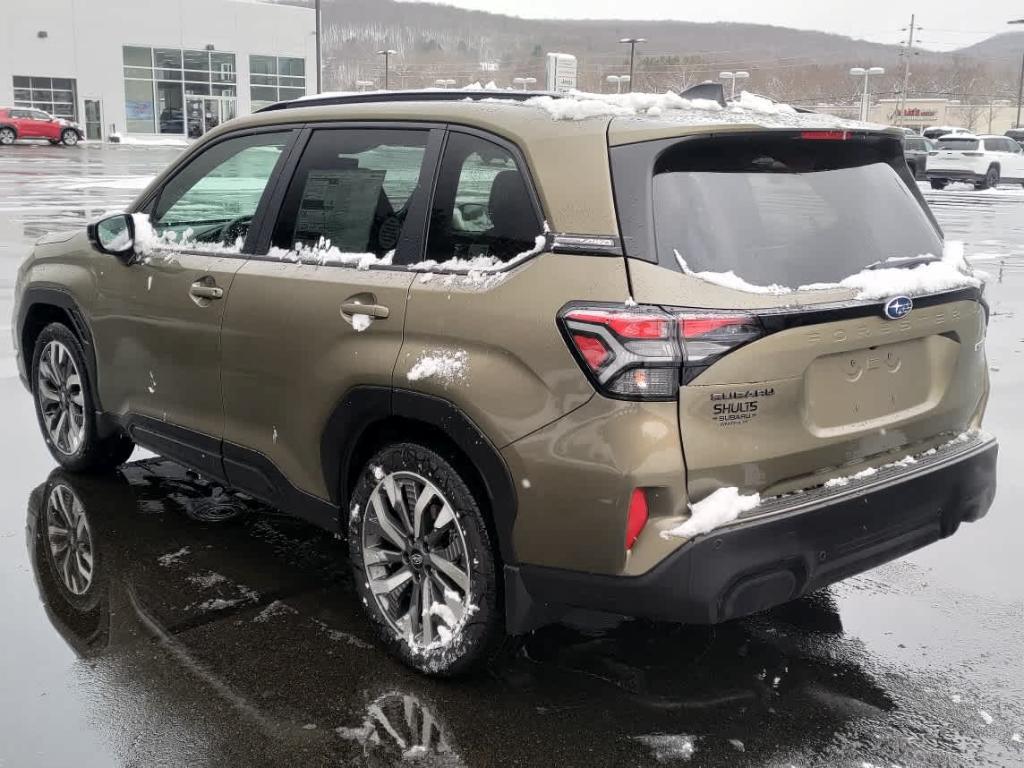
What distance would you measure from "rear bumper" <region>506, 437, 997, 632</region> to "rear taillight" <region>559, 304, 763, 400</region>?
1.41ft

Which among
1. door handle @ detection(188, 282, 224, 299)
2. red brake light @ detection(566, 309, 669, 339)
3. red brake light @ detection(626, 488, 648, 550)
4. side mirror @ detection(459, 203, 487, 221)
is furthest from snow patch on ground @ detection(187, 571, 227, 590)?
red brake light @ detection(566, 309, 669, 339)

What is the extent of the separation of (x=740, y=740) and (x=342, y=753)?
45.3 inches

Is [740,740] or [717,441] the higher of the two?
[717,441]

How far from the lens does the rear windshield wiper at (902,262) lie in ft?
10.7

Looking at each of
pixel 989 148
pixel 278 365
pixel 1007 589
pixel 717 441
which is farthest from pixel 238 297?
pixel 989 148

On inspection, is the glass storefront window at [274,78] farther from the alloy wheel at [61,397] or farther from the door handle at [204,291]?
the door handle at [204,291]

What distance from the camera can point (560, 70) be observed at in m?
33.4

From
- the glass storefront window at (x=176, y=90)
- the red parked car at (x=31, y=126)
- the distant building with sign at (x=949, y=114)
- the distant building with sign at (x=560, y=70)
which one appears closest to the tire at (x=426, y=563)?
the distant building with sign at (x=560, y=70)

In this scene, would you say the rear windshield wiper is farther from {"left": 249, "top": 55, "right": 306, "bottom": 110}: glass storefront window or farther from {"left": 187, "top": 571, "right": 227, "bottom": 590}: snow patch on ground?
{"left": 249, "top": 55, "right": 306, "bottom": 110}: glass storefront window

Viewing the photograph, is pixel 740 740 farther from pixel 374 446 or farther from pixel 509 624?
pixel 374 446

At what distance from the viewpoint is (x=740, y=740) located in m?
3.08

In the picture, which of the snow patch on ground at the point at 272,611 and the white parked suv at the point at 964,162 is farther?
the white parked suv at the point at 964,162

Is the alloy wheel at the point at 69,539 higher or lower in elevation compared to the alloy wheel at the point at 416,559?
lower

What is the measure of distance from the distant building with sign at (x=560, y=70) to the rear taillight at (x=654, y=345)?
96.7 ft
